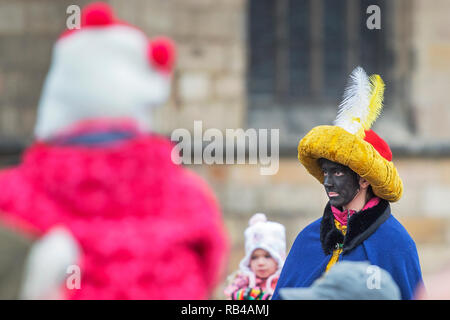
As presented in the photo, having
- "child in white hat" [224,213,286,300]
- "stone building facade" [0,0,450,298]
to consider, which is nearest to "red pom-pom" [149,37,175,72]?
"child in white hat" [224,213,286,300]

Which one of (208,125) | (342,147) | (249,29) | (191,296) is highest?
(249,29)

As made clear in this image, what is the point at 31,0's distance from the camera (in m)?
7.04

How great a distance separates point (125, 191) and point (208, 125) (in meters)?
4.88

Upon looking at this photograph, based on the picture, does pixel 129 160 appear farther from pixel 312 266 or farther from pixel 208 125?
pixel 208 125

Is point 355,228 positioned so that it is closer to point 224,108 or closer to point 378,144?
point 378,144

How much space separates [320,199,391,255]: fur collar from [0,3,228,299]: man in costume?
48.0 inches

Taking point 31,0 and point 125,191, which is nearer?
point 125,191

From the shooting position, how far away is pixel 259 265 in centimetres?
388

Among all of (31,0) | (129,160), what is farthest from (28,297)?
(31,0)

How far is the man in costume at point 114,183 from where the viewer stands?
6.59 ft

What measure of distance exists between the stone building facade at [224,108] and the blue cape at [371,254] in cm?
323

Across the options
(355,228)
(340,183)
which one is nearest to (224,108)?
(340,183)

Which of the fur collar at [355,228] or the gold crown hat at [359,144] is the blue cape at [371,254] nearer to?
the fur collar at [355,228]

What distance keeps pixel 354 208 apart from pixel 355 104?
449mm
